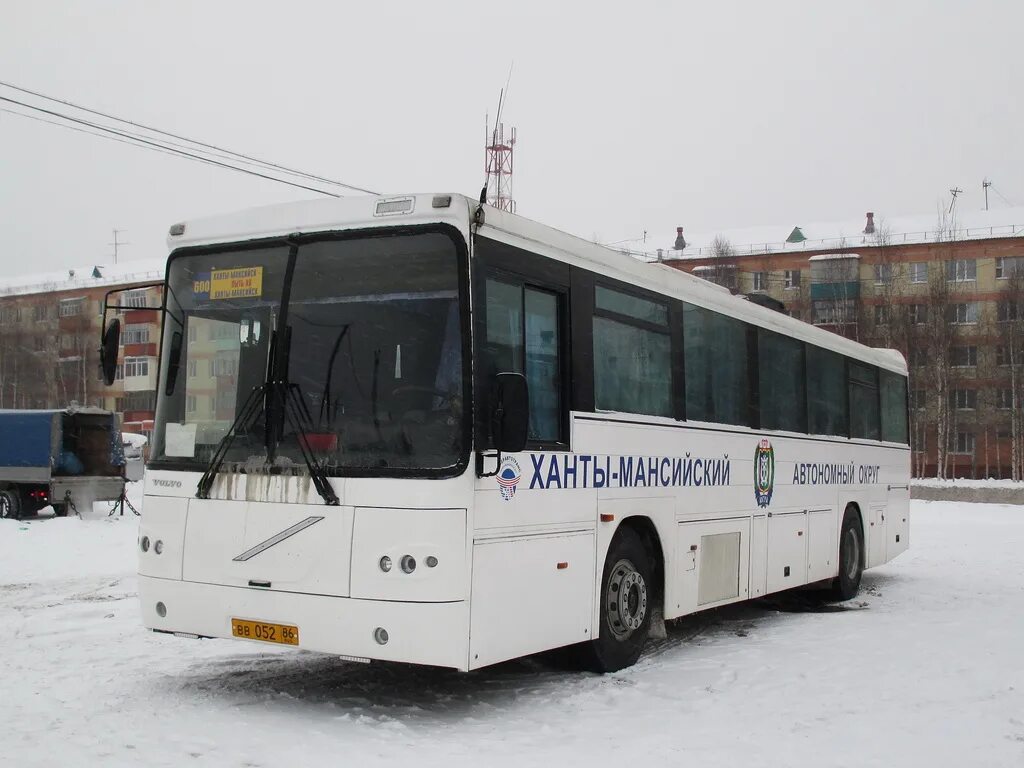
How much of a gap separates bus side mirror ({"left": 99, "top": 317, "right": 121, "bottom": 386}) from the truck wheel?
20403mm

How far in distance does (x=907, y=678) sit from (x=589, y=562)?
2749mm

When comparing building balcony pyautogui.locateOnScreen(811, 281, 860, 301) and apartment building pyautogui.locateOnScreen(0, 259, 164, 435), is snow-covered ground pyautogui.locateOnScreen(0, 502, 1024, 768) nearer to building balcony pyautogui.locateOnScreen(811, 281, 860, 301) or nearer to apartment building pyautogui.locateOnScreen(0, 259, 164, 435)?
building balcony pyautogui.locateOnScreen(811, 281, 860, 301)

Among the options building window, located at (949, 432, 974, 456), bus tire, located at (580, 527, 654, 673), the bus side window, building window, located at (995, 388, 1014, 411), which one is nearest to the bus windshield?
the bus side window

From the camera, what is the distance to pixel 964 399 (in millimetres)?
67562

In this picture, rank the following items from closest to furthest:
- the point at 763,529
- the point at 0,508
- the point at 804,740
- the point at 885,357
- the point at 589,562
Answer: the point at 804,740, the point at 589,562, the point at 763,529, the point at 885,357, the point at 0,508

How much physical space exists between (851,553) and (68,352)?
269 ft

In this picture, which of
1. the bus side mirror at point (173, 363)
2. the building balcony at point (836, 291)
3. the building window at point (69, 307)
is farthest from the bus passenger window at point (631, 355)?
the building window at point (69, 307)

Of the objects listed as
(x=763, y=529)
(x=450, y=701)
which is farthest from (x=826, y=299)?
(x=450, y=701)

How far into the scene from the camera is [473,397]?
7.19m

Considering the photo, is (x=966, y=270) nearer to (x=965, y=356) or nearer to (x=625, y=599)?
(x=965, y=356)

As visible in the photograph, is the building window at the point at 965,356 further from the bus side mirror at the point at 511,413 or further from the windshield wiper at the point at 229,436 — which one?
the windshield wiper at the point at 229,436

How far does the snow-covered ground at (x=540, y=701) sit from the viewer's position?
6676 mm

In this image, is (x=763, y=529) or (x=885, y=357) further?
(x=885, y=357)

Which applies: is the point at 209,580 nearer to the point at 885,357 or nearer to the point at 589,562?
the point at 589,562
